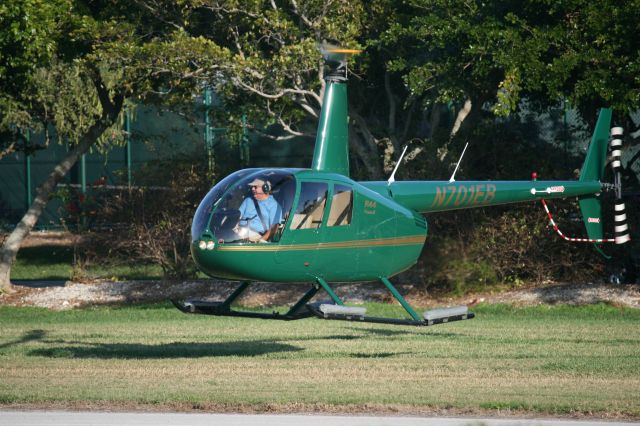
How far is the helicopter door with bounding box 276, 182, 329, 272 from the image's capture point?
12.9m

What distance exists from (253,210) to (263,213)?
0.41 ft

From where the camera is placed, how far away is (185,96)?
2455 cm

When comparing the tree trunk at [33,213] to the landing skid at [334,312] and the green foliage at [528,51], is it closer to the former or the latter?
the green foliage at [528,51]

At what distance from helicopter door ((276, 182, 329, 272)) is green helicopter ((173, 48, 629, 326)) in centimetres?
1

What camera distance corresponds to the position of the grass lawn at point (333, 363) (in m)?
11.4

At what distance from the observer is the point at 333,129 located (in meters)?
14.3

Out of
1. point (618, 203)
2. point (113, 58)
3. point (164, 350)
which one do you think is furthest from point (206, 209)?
point (113, 58)

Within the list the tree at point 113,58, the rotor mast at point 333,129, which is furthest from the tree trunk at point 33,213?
the rotor mast at point 333,129

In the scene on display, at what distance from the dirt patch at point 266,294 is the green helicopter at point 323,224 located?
23.4 ft

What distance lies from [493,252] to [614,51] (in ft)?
16.6

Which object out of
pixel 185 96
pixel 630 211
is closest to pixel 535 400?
pixel 630 211

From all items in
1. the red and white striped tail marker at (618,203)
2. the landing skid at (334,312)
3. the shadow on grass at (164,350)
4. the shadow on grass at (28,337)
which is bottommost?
the shadow on grass at (28,337)

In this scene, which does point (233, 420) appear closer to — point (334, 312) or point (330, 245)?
point (334, 312)

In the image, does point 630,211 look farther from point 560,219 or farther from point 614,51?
point 614,51
